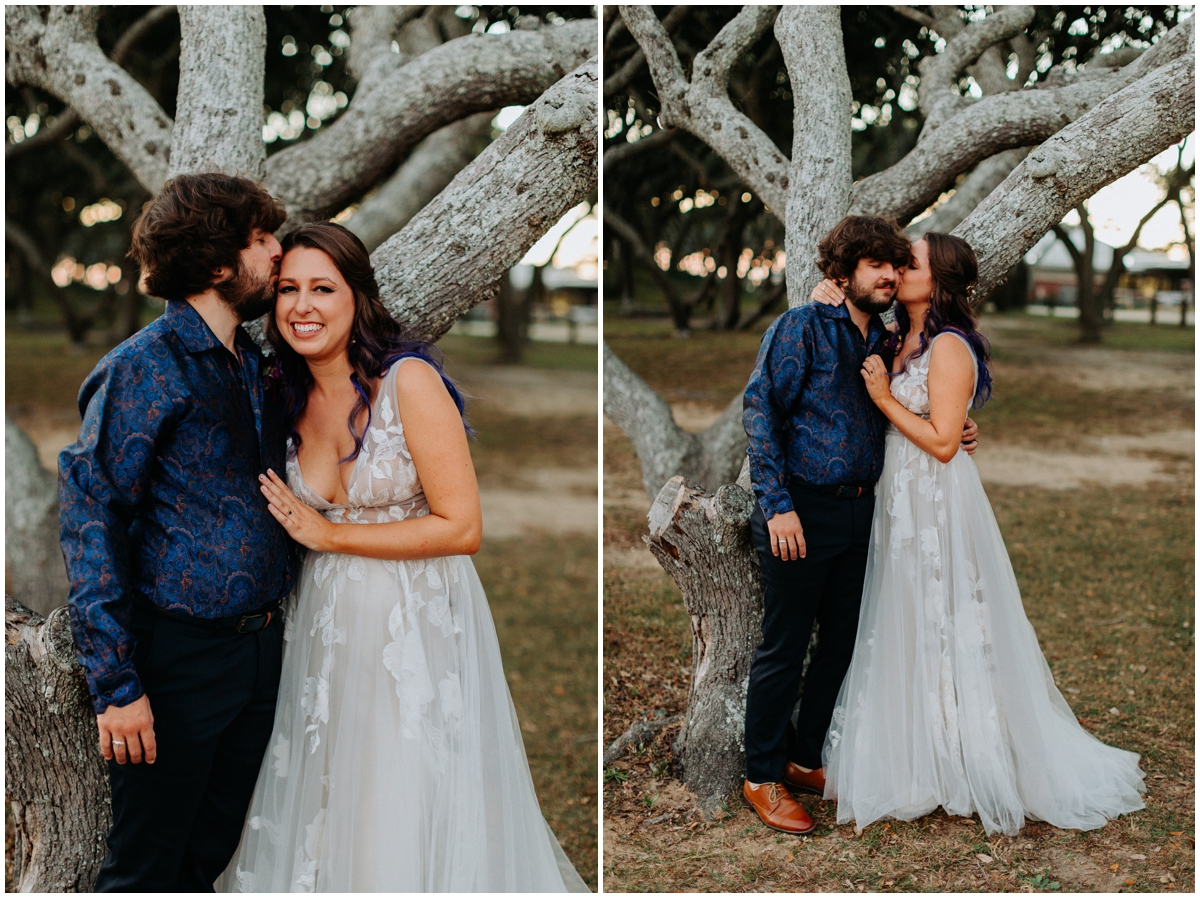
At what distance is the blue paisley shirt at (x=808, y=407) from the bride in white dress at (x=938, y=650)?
138 mm

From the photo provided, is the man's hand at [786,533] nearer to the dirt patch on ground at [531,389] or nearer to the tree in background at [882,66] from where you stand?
the tree in background at [882,66]

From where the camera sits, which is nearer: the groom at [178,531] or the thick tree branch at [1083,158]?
the groom at [178,531]

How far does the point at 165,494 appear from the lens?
2.32 meters

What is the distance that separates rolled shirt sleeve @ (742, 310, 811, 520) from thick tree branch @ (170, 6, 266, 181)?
2141 mm

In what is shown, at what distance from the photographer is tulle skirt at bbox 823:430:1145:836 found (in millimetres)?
3367

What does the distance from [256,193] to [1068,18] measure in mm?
5231

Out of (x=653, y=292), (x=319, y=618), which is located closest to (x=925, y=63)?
(x=319, y=618)

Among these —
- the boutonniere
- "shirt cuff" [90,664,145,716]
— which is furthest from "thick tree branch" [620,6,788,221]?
"shirt cuff" [90,664,145,716]


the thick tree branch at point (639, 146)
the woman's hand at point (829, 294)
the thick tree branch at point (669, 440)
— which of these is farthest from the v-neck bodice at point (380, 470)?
the thick tree branch at point (639, 146)

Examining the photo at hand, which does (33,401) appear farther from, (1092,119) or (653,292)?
(1092,119)

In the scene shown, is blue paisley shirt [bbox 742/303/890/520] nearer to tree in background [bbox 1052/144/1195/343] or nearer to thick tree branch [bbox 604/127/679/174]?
thick tree branch [bbox 604/127/679/174]

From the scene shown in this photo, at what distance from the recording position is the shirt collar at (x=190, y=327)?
2.37 metres

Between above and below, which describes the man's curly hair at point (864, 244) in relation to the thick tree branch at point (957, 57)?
below

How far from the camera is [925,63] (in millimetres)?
4852
